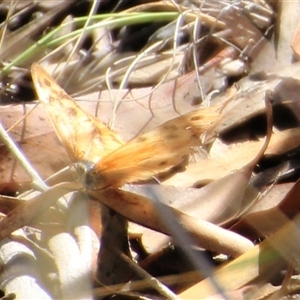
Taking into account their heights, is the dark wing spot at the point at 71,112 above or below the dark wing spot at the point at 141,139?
below

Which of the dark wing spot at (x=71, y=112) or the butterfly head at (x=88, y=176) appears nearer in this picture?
the butterfly head at (x=88, y=176)

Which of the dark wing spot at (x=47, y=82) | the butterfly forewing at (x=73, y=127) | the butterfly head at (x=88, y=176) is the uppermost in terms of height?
the dark wing spot at (x=47, y=82)

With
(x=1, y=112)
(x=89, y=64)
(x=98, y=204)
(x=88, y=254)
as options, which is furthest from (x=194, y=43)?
(x=88, y=254)

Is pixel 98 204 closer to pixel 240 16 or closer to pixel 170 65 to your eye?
pixel 170 65

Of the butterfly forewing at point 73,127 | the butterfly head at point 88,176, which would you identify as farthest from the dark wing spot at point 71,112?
the butterfly head at point 88,176

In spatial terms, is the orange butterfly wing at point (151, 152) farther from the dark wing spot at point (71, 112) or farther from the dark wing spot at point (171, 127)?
the dark wing spot at point (71, 112)

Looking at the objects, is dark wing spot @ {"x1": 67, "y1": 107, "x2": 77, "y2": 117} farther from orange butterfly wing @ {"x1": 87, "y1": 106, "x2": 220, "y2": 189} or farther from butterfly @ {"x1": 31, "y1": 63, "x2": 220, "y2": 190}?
orange butterfly wing @ {"x1": 87, "y1": 106, "x2": 220, "y2": 189}
